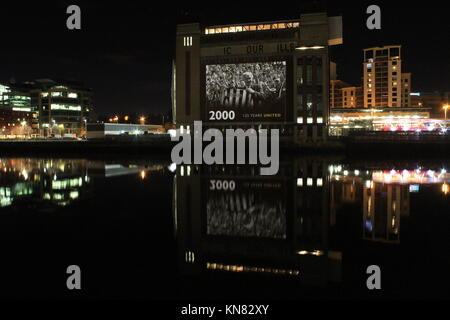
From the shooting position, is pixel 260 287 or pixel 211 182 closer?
pixel 260 287

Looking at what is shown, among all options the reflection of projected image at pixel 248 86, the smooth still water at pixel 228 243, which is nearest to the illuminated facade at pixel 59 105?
the reflection of projected image at pixel 248 86

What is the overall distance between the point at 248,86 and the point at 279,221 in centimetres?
5730

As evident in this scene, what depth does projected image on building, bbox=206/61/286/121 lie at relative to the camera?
6938 centimetres

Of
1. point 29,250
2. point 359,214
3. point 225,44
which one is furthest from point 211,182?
point 225,44

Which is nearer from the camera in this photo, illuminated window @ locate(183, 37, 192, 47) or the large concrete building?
the large concrete building

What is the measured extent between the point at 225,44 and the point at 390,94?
102 meters

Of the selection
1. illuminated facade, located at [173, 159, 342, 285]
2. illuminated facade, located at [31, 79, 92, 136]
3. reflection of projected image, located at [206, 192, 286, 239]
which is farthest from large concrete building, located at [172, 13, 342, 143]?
illuminated facade, located at [31, 79, 92, 136]

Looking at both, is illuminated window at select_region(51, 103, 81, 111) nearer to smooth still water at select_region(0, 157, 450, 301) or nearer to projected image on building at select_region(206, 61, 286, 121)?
projected image on building at select_region(206, 61, 286, 121)

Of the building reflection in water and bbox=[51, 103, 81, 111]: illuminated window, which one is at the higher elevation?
bbox=[51, 103, 81, 111]: illuminated window

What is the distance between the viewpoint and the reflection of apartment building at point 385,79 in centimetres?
15300

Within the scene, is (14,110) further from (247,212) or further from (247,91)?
(247,212)
